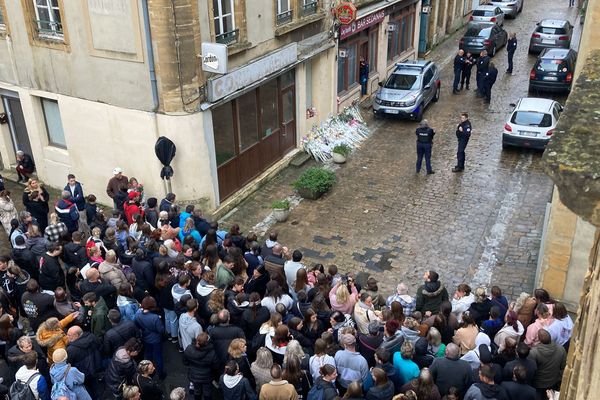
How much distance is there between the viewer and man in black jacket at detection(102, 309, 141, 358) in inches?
319

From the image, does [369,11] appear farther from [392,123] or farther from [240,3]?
[240,3]

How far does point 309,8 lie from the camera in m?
17.4

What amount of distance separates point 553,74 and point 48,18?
16992 millimetres

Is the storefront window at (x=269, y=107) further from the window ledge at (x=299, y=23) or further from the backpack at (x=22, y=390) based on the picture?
the backpack at (x=22, y=390)

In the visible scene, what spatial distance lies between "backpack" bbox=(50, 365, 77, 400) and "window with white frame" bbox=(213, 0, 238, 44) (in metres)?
8.78

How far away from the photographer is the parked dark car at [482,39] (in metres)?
26.9

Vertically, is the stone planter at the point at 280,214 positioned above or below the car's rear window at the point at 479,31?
below

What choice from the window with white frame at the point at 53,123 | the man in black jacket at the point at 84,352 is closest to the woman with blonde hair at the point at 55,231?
the man in black jacket at the point at 84,352

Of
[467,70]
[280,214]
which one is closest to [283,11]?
[280,214]

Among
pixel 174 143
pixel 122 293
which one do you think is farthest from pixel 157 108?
pixel 122 293

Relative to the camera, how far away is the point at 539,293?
8648mm

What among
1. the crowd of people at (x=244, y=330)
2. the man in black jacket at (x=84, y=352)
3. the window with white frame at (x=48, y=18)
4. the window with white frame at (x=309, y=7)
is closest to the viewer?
the crowd of people at (x=244, y=330)

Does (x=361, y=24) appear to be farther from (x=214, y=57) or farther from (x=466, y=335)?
(x=466, y=335)

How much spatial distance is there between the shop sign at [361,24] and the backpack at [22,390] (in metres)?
14.9
